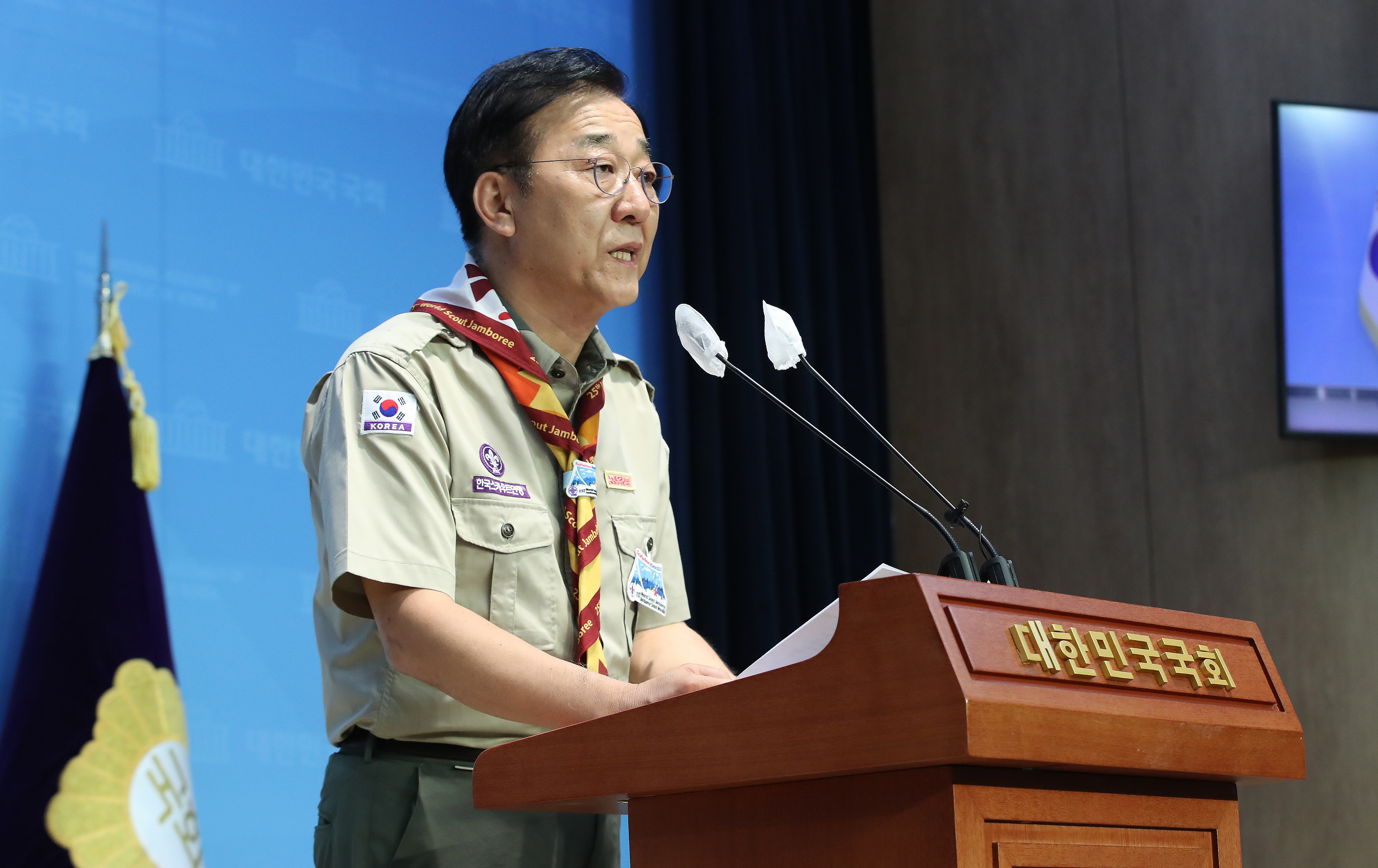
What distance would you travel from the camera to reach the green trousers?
147 cm

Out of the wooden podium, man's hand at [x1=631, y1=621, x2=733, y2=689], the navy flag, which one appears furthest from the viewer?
the navy flag

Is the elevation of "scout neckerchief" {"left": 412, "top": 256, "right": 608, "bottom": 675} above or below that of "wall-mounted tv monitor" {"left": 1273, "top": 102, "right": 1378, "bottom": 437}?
below

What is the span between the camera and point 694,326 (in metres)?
1.57

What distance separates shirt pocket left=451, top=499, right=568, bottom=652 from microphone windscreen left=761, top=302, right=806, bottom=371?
330 millimetres

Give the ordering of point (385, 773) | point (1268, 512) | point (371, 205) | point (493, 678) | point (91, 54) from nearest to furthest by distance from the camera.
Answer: point (493, 678) < point (385, 773) < point (91, 54) < point (371, 205) < point (1268, 512)

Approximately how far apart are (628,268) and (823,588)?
2120 millimetres

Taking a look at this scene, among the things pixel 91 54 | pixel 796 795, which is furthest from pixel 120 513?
pixel 796 795

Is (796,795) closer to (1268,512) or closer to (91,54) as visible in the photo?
(91,54)

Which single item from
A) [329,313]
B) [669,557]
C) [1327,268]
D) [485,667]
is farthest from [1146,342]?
[485,667]

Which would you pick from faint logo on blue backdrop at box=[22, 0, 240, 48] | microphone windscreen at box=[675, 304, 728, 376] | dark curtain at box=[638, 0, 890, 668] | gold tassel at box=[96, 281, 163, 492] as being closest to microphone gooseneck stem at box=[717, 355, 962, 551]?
microphone windscreen at box=[675, 304, 728, 376]

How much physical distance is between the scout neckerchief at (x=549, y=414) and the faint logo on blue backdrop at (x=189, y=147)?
1078 millimetres

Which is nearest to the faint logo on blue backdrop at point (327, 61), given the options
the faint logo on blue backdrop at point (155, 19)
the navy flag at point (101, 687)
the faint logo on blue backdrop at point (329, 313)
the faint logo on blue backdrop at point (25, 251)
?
the faint logo on blue backdrop at point (155, 19)

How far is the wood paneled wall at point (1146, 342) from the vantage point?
353cm

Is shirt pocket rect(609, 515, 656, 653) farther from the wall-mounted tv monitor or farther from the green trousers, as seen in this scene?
the wall-mounted tv monitor
